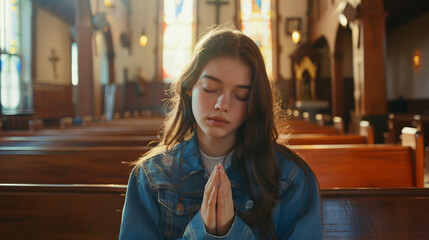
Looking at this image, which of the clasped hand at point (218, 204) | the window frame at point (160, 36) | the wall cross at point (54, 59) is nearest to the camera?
the clasped hand at point (218, 204)

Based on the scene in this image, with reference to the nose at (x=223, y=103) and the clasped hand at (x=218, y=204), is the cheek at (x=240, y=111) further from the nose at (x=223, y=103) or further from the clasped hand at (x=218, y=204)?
the clasped hand at (x=218, y=204)

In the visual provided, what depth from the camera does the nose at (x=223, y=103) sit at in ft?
3.24

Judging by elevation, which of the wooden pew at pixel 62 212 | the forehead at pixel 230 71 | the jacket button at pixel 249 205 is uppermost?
the forehead at pixel 230 71

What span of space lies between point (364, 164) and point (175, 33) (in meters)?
12.6

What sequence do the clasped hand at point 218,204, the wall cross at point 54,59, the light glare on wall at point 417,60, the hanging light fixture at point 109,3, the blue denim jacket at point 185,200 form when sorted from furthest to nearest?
the wall cross at point 54,59, the light glare on wall at point 417,60, the hanging light fixture at point 109,3, the blue denim jacket at point 185,200, the clasped hand at point 218,204

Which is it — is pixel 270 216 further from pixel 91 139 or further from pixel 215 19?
pixel 215 19

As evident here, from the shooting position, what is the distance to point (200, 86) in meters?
1.03

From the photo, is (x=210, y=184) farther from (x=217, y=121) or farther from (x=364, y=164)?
(x=364, y=164)

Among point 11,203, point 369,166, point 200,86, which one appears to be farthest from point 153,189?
point 369,166

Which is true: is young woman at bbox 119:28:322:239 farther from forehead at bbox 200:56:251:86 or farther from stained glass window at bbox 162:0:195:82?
stained glass window at bbox 162:0:195:82

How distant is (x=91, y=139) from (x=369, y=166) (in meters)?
2.30

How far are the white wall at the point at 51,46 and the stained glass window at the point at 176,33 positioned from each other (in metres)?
3.50

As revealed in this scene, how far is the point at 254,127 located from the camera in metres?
1.07

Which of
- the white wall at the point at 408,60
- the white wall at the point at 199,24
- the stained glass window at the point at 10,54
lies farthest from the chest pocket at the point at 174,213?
the white wall at the point at 199,24
